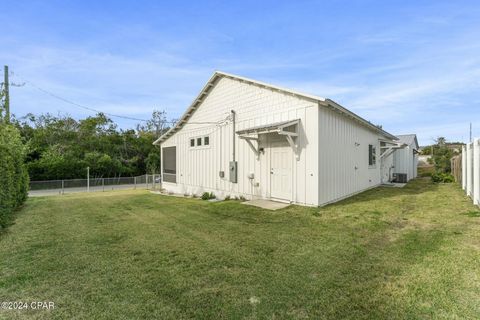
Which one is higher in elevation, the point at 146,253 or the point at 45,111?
the point at 45,111

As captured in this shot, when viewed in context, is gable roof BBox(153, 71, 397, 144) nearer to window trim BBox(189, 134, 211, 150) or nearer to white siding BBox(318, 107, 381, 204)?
white siding BBox(318, 107, 381, 204)

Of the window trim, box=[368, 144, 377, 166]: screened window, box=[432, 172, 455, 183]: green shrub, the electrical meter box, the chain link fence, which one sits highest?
the window trim

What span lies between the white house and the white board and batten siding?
0.10ft

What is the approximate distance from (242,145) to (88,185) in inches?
661

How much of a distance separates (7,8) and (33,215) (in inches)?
268

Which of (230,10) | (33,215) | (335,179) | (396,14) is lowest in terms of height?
(33,215)

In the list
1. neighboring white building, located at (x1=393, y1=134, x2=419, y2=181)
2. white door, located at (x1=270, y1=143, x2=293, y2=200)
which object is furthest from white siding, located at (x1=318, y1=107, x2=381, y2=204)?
neighboring white building, located at (x1=393, y1=134, x2=419, y2=181)

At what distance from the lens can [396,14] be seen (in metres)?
8.38

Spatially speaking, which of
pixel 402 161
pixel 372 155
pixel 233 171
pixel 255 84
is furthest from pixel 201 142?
pixel 402 161

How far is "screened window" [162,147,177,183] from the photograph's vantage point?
1487cm

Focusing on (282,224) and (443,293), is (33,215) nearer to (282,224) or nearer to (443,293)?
(282,224)

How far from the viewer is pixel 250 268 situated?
339 centimetres

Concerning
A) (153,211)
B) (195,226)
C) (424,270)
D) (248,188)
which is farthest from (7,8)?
(424,270)

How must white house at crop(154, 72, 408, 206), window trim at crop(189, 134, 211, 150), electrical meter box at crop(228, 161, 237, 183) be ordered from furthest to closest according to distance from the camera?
1. window trim at crop(189, 134, 211, 150)
2. electrical meter box at crop(228, 161, 237, 183)
3. white house at crop(154, 72, 408, 206)
